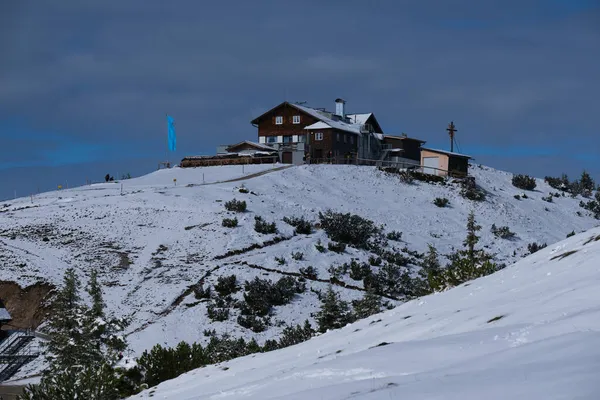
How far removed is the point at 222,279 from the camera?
1325 inches

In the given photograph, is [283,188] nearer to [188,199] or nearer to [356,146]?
[188,199]

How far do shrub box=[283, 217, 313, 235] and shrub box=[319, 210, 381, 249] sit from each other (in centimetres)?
127

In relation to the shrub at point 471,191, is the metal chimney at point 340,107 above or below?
above

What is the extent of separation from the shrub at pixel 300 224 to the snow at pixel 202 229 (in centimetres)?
63

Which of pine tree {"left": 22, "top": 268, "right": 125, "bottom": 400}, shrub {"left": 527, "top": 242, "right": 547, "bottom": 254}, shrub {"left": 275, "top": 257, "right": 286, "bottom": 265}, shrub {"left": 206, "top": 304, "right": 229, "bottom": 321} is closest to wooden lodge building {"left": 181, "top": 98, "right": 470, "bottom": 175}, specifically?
shrub {"left": 527, "top": 242, "right": 547, "bottom": 254}

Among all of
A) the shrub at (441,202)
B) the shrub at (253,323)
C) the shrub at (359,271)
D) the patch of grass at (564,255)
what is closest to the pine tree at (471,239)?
the shrub at (359,271)

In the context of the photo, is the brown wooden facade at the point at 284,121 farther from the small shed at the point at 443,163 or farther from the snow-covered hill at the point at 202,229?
the small shed at the point at 443,163

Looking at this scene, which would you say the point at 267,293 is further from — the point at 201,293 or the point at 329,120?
the point at 329,120

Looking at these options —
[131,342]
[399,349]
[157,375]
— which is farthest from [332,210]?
[399,349]

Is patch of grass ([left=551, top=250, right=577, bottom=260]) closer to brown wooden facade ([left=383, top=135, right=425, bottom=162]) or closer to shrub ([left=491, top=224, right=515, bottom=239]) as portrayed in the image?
shrub ([left=491, top=224, right=515, bottom=239])

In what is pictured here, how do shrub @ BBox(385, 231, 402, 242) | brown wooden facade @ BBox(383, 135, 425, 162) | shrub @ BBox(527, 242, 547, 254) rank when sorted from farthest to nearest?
brown wooden facade @ BBox(383, 135, 425, 162)
shrub @ BBox(527, 242, 547, 254)
shrub @ BBox(385, 231, 402, 242)

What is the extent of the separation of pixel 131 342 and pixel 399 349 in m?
23.7

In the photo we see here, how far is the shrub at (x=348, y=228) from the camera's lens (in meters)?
42.2

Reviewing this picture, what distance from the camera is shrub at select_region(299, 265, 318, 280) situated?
35.8 m
